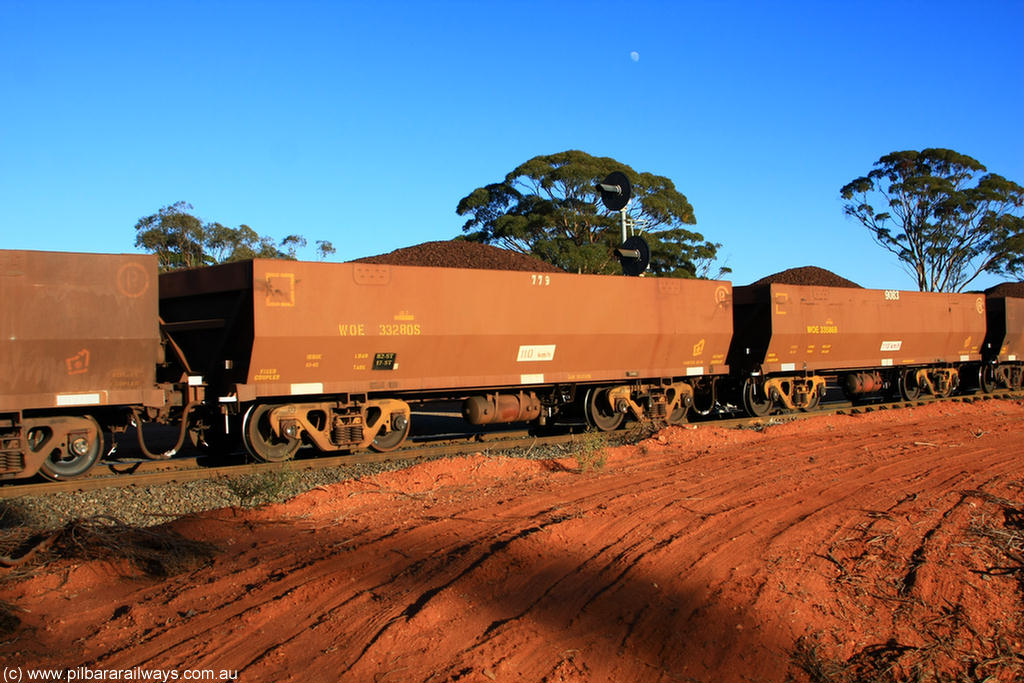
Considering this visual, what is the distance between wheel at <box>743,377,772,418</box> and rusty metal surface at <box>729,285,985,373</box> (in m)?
0.46

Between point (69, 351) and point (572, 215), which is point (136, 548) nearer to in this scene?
point (69, 351)

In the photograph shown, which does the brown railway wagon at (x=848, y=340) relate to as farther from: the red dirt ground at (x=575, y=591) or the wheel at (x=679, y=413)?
the red dirt ground at (x=575, y=591)

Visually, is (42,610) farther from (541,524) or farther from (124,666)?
(541,524)

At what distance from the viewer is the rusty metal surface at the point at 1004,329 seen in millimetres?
23531

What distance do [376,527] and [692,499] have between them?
3126 millimetres

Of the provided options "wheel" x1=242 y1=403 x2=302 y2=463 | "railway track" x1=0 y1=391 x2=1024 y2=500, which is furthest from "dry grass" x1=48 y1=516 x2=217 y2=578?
"wheel" x1=242 y1=403 x2=302 y2=463

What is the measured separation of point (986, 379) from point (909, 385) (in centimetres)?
445

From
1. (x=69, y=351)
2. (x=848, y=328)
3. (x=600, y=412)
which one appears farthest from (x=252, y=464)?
(x=848, y=328)

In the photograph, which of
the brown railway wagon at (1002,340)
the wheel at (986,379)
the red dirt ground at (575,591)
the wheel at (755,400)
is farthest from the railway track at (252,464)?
the brown railway wagon at (1002,340)

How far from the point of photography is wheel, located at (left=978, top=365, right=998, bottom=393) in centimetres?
2384

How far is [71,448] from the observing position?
1008cm

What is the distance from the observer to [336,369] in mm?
11391

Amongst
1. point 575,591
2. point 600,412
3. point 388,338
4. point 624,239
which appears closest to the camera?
point 575,591

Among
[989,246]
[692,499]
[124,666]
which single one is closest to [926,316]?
[692,499]
